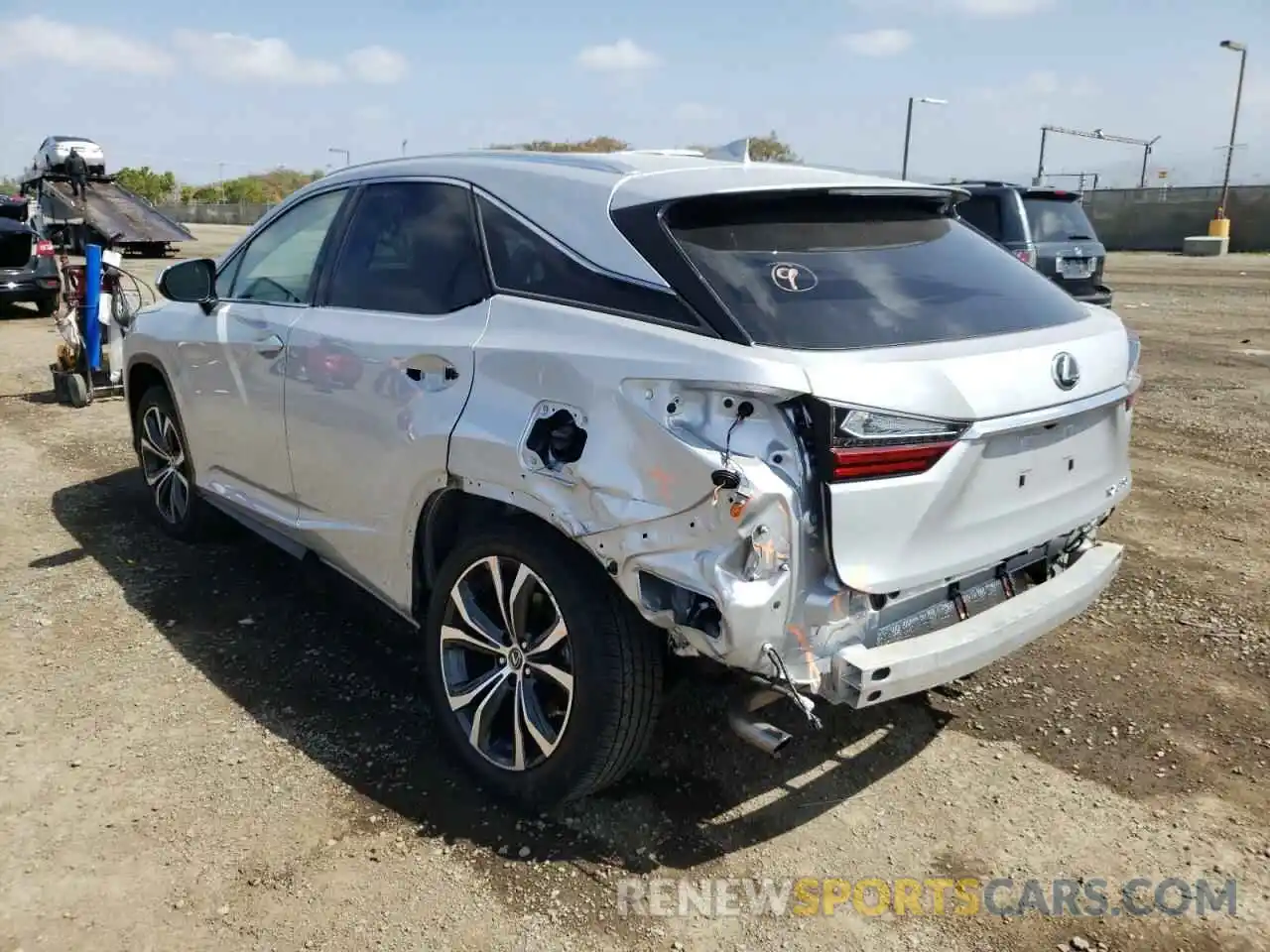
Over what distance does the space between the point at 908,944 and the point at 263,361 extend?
306cm

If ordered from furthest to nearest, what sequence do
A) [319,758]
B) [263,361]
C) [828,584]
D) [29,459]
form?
[29,459]
[263,361]
[319,758]
[828,584]

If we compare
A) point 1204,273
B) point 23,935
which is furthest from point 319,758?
point 1204,273

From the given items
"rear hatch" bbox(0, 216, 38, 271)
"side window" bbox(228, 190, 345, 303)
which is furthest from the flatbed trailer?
"side window" bbox(228, 190, 345, 303)

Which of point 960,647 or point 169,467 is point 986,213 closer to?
point 169,467

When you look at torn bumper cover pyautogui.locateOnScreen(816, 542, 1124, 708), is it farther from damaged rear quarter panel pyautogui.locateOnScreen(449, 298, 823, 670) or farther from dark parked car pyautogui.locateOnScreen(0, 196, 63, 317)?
dark parked car pyautogui.locateOnScreen(0, 196, 63, 317)

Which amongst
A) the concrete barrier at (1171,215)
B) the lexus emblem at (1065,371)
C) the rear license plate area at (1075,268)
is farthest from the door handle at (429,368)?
the concrete barrier at (1171,215)

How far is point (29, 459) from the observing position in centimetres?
686

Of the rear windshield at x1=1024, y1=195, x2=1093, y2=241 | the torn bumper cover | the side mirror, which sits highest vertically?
the rear windshield at x1=1024, y1=195, x2=1093, y2=241

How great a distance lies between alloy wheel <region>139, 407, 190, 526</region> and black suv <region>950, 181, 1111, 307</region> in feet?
27.9

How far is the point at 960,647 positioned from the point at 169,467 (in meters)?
4.15

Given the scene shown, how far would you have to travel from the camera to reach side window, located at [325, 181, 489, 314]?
10.7 feet

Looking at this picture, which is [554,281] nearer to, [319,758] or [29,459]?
[319,758]

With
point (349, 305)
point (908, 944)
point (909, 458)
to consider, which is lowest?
point (908, 944)

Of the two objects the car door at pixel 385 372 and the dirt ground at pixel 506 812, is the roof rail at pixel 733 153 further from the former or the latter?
the dirt ground at pixel 506 812
